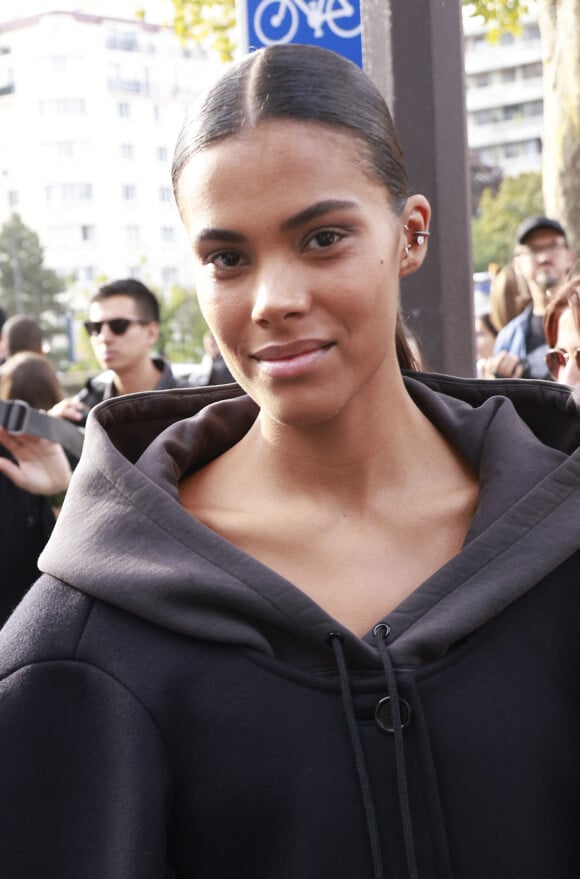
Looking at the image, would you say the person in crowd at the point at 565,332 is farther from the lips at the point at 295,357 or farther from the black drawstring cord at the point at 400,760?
the black drawstring cord at the point at 400,760

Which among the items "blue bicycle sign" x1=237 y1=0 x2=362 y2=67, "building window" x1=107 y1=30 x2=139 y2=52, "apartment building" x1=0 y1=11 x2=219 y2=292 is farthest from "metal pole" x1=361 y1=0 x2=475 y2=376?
"building window" x1=107 y1=30 x2=139 y2=52

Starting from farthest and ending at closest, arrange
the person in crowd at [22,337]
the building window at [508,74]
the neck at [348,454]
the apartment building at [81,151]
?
the building window at [508,74]
the apartment building at [81,151]
the person in crowd at [22,337]
the neck at [348,454]

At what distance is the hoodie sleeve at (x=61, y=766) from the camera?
2.03m

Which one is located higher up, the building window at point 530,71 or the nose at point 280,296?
the building window at point 530,71

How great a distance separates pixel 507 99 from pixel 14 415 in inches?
4214

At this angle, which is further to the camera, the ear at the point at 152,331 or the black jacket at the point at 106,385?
the ear at the point at 152,331

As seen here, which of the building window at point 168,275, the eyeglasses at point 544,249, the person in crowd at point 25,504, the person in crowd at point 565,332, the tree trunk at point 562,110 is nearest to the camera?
the person in crowd at point 565,332

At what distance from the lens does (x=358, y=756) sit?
1996mm

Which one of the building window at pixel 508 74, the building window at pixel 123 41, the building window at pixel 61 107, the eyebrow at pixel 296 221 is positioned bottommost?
the eyebrow at pixel 296 221

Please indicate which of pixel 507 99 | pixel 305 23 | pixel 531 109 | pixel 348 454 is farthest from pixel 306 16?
pixel 531 109

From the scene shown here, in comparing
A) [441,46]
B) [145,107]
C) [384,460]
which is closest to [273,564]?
[384,460]

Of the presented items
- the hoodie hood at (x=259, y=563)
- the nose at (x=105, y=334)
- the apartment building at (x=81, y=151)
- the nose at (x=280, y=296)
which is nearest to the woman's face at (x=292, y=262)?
the nose at (x=280, y=296)

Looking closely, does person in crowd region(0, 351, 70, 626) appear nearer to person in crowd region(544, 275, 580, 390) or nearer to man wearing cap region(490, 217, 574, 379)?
person in crowd region(544, 275, 580, 390)

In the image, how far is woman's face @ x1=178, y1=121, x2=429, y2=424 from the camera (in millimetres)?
2092
